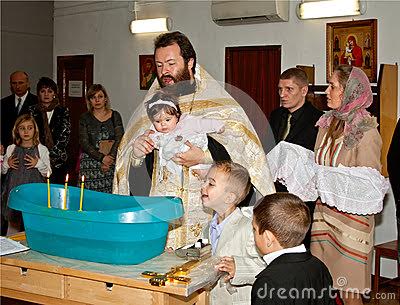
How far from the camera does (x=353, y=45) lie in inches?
211

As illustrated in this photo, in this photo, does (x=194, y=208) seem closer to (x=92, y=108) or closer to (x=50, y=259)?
(x=50, y=259)

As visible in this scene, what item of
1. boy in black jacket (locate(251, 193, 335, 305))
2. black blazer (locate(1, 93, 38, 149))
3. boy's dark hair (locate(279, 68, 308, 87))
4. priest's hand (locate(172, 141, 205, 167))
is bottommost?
boy in black jacket (locate(251, 193, 335, 305))

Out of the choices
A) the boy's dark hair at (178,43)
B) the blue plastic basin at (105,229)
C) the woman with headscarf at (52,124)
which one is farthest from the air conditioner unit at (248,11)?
the blue plastic basin at (105,229)

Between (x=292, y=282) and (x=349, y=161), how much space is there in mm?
1554

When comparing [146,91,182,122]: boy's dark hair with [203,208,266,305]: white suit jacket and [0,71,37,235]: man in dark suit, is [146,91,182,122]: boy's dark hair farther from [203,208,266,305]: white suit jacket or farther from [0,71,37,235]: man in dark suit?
→ [0,71,37,235]: man in dark suit

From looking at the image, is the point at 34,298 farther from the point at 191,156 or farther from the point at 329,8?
the point at 329,8

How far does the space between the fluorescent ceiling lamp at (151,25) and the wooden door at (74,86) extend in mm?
933

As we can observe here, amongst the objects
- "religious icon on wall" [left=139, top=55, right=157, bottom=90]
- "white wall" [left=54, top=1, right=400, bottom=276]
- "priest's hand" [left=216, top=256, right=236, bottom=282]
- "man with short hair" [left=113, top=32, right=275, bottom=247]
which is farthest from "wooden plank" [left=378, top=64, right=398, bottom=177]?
"religious icon on wall" [left=139, top=55, right=157, bottom=90]

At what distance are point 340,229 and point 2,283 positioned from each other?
1.92 m

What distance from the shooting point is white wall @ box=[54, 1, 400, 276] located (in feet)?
17.0

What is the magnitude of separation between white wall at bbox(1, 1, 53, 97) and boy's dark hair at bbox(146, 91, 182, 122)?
636 centimetres

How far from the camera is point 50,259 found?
2.70m

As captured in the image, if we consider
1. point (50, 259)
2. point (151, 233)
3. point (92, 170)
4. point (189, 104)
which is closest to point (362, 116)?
point (189, 104)

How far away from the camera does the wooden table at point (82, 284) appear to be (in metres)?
2.42
